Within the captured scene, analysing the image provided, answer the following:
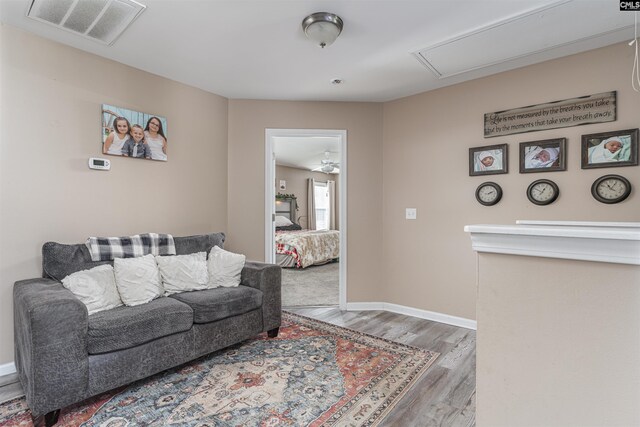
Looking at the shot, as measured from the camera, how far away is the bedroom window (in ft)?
31.6

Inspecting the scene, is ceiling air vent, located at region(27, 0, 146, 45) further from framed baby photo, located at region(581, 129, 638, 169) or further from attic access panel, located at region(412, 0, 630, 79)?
framed baby photo, located at region(581, 129, 638, 169)

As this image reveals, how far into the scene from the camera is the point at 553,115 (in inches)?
104

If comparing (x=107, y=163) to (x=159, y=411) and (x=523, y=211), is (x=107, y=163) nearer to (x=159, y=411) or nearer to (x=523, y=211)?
(x=159, y=411)

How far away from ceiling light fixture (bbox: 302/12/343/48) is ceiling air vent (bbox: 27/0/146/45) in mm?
1038

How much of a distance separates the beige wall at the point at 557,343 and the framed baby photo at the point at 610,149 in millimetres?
2329

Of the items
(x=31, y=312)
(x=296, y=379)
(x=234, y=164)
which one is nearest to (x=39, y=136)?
(x=31, y=312)

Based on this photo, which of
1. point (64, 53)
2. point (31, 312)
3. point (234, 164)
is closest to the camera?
point (31, 312)

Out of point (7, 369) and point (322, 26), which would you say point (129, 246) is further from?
point (322, 26)

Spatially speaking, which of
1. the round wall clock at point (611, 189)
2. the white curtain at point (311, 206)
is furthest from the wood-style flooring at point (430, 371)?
the white curtain at point (311, 206)

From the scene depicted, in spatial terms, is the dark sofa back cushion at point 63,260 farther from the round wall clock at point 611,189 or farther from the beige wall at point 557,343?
the round wall clock at point 611,189

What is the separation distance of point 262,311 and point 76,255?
1.42 m

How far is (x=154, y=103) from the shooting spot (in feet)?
9.78

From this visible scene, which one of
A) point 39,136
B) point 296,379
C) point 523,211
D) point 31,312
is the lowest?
point 296,379

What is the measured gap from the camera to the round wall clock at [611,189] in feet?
7.56
